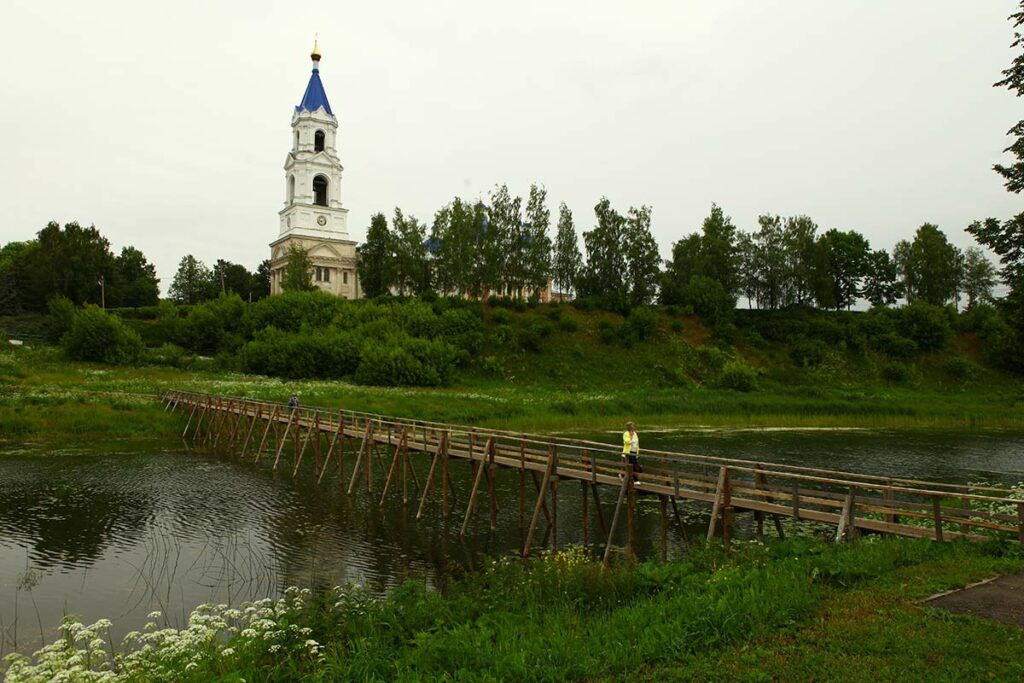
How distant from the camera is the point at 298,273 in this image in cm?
8206

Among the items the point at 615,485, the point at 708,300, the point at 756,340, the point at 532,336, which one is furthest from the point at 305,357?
the point at 756,340

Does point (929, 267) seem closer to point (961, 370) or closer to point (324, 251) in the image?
point (961, 370)

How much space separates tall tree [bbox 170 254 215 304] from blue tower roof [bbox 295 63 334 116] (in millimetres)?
39531

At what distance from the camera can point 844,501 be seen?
1470 centimetres

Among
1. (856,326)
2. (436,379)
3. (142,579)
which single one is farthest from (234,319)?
(856,326)

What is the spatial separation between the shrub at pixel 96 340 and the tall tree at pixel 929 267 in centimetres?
9148

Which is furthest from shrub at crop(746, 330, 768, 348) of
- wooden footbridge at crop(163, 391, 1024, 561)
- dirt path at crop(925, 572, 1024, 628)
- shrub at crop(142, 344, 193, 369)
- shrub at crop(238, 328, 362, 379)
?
dirt path at crop(925, 572, 1024, 628)

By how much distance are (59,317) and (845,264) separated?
9311 cm

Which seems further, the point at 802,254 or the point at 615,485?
the point at 802,254

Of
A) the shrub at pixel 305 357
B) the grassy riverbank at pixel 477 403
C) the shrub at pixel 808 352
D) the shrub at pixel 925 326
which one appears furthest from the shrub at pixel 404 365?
the shrub at pixel 925 326

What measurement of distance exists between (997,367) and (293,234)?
8498 cm

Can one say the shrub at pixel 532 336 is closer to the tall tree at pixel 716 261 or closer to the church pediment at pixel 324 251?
the tall tree at pixel 716 261

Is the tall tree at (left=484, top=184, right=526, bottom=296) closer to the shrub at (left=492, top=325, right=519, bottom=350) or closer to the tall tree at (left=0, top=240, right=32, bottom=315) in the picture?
the shrub at (left=492, top=325, right=519, bottom=350)

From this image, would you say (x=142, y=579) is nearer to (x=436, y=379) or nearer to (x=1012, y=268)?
(x=1012, y=268)
